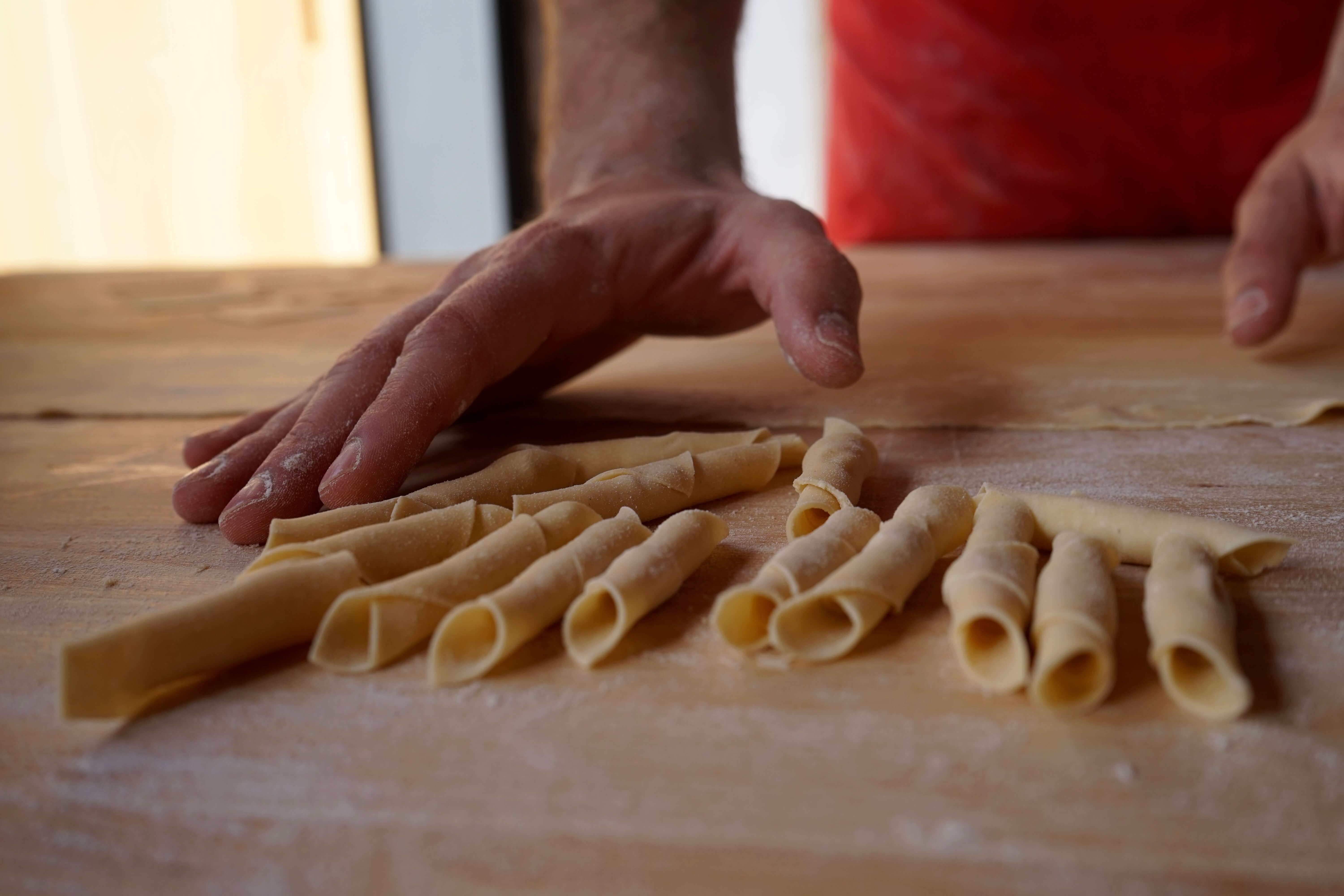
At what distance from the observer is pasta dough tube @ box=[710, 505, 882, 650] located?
1021 mm

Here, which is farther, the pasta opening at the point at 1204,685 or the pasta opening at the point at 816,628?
the pasta opening at the point at 816,628

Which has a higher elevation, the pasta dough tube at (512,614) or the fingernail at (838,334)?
the fingernail at (838,334)

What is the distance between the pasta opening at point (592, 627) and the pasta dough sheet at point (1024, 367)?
793 mm

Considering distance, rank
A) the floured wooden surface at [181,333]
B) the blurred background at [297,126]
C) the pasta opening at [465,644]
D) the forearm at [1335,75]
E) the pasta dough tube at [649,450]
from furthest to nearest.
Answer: the blurred background at [297,126] → the forearm at [1335,75] → the floured wooden surface at [181,333] → the pasta dough tube at [649,450] → the pasta opening at [465,644]

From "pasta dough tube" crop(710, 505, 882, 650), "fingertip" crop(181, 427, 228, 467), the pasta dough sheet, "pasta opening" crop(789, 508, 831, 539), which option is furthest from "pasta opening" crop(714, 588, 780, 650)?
"fingertip" crop(181, 427, 228, 467)

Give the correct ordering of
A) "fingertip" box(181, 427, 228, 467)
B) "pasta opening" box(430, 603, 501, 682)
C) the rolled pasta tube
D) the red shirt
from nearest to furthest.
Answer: "pasta opening" box(430, 603, 501, 682), the rolled pasta tube, "fingertip" box(181, 427, 228, 467), the red shirt

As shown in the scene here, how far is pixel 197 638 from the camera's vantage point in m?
0.96

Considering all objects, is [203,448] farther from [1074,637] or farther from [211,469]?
[1074,637]

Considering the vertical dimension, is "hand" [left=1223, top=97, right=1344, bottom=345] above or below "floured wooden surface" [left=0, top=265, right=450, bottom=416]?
above

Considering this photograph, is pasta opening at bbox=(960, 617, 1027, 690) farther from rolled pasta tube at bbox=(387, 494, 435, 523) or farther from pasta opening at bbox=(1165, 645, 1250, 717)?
rolled pasta tube at bbox=(387, 494, 435, 523)

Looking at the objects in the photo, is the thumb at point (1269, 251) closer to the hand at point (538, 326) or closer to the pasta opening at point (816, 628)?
the hand at point (538, 326)

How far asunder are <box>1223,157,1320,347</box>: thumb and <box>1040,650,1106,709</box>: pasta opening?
1460 millimetres

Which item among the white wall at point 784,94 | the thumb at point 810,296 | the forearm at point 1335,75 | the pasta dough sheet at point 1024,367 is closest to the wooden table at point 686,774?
the thumb at point 810,296

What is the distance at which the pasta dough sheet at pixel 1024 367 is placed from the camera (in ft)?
6.02
